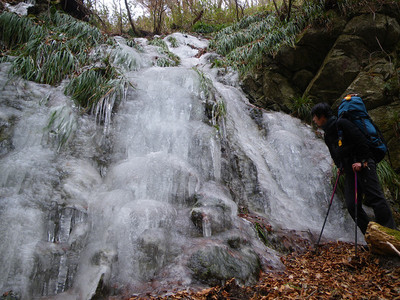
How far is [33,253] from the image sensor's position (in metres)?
2.53

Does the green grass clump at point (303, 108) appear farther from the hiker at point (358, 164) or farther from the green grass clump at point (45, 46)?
the green grass clump at point (45, 46)

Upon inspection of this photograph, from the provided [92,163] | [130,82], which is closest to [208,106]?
[130,82]

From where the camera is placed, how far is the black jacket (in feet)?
10.5

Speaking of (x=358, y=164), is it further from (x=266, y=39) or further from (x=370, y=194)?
(x=266, y=39)

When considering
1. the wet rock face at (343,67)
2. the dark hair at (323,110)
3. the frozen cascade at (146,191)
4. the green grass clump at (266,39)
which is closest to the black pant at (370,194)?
the dark hair at (323,110)

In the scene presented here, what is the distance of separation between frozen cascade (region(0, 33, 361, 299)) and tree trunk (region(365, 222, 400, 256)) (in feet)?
3.62

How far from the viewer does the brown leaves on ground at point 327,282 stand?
225 cm

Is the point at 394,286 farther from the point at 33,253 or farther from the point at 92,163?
the point at 92,163

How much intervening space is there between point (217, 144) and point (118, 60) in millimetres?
3691

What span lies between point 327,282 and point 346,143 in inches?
69.2

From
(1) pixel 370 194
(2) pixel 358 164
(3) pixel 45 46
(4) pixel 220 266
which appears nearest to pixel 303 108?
(2) pixel 358 164

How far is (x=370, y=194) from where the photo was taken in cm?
316

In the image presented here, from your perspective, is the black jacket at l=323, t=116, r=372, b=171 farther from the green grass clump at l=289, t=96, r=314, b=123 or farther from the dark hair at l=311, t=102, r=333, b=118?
the green grass clump at l=289, t=96, r=314, b=123

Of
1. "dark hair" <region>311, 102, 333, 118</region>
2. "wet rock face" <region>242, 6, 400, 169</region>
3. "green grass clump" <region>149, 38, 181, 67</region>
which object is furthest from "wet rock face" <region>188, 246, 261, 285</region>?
"green grass clump" <region>149, 38, 181, 67</region>
